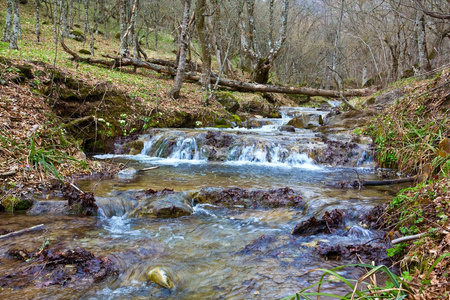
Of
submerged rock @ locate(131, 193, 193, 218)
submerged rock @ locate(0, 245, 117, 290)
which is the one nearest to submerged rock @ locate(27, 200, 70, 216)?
submerged rock @ locate(131, 193, 193, 218)

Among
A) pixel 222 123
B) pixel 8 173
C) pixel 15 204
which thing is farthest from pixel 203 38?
pixel 15 204

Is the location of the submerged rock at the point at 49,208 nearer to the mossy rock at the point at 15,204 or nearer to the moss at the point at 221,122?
the mossy rock at the point at 15,204

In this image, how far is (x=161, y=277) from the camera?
9.50 ft

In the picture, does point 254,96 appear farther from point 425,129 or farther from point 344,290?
point 344,290

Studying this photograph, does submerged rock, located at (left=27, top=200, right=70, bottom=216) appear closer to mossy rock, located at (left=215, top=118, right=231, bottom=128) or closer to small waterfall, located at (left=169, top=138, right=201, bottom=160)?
small waterfall, located at (left=169, top=138, right=201, bottom=160)

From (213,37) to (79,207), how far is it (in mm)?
16914

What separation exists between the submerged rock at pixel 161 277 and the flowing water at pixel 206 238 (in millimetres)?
47

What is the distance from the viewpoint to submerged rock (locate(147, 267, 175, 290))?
2.84 meters

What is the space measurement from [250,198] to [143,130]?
667 cm

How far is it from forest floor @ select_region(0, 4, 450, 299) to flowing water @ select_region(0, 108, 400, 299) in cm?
69

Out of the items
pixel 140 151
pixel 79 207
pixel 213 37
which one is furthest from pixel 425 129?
pixel 213 37

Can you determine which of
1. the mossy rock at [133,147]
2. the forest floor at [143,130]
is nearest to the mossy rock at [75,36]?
the forest floor at [143,130]

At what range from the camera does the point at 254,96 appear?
18484 mm

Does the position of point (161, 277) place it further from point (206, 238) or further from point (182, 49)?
point (182, 49)
